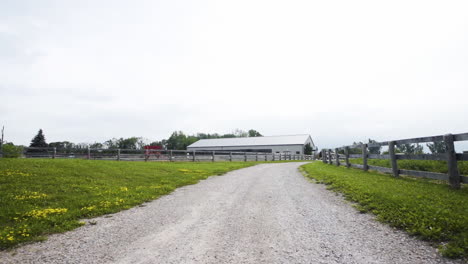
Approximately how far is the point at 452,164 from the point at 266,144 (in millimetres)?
63788

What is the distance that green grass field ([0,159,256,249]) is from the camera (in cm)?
507

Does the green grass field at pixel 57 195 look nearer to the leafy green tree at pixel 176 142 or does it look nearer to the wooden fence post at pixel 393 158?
the wooden fence post at pixel 393 158

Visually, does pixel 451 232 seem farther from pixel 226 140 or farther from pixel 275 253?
pixel 226 140

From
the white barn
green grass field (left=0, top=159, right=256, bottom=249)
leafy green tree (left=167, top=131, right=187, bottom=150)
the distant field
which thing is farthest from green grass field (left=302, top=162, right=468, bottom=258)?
leafy green tree (left=167, top=131, right=187, bottom=150)

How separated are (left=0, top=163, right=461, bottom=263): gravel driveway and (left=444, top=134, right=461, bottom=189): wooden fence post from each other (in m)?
2.96

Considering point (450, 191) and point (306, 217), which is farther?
point (450, 191)

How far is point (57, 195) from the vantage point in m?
7.59

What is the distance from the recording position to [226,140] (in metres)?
79.6

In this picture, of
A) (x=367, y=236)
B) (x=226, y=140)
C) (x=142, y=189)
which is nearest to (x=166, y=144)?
(x=226, y=140)

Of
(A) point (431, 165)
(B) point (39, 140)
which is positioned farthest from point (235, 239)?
(B) point (39, 140)

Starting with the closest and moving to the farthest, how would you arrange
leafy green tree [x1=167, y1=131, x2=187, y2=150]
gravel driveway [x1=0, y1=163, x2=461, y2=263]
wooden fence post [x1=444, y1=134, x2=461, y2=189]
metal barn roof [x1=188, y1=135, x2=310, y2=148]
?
gravel driveway [x1=0, y1=163, x2=461, y2=263]
wooden fence post [x1=444, y1=134, x2=461, y2=189]
metal barn roof [x1=188, y1=135, x2=310, y2=148]
leafy green tree [x1=167, y1=131, x2=187, y2=150]

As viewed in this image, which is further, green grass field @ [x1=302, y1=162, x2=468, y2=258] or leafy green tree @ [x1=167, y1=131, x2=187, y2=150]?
leafy green tree @ [x1=167, y1=131, x2=187, y2=150]

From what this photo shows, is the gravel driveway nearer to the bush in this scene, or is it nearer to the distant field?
the distant field

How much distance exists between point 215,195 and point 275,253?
498cm
